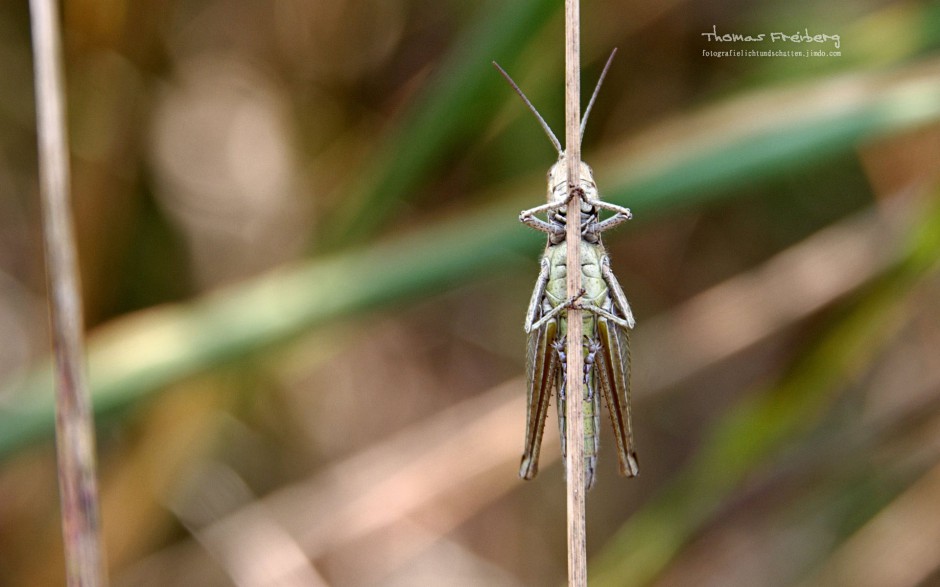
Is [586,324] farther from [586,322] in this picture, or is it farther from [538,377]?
[538,377]

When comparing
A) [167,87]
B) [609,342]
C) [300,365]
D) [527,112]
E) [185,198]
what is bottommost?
[609,342]

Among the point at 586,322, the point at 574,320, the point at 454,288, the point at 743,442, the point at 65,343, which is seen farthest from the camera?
the point at 454,288

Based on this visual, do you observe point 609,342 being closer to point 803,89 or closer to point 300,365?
point 803,89

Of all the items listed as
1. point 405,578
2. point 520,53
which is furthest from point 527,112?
point 405,578

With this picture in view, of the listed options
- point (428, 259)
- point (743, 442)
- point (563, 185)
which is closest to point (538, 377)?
point (563, 185)

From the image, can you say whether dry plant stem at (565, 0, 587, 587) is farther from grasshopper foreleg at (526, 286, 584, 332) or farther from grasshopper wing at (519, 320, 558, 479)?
grasshopper wing at (519, 320, 558, 479)

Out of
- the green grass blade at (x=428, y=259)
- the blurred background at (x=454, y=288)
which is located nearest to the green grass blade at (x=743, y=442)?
the blurred background at (x=454, y=288)
